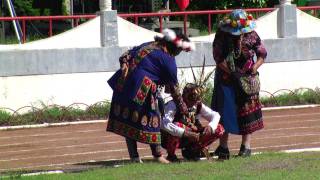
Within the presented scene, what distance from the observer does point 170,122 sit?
10.4m

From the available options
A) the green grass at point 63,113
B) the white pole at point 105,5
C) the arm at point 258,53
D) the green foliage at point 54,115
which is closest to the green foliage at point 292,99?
the green grass at point 63,113

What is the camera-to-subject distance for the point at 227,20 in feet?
35.0

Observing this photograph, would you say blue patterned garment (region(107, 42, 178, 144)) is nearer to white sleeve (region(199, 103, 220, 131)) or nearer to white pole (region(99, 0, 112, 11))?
white sleeve (region(199, 103, 220, 131))

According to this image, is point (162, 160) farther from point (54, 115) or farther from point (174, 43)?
point (54, 115)

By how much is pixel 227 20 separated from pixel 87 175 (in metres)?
2.87

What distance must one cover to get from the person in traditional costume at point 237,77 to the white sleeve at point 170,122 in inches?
26.8

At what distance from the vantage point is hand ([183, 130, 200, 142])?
10.4m

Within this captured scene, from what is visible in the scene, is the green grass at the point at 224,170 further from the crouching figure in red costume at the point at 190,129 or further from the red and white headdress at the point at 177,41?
the red and white headdress at the point at 177,41

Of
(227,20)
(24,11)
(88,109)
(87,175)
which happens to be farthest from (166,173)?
(24,11)

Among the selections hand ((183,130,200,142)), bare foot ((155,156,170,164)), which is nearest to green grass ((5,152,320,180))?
bare foot ((155,156,170,164))

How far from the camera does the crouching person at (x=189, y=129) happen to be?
1039cm

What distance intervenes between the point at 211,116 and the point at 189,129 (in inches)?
12.8

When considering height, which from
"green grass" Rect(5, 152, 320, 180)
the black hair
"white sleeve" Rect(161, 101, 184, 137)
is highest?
the black hair

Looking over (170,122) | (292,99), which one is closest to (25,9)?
(292,99)
